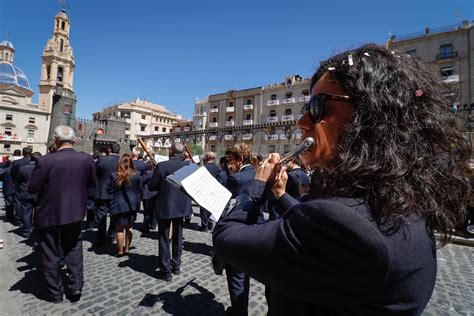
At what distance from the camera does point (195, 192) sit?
6.58ft

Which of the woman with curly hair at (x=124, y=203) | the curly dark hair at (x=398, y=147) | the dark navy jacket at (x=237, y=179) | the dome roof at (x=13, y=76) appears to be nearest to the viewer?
the curly dark hair at (x=398, y=147)

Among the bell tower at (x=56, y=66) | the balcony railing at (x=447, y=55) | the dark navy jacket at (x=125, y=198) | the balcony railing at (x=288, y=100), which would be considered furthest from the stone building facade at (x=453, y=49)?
the bell tower at (x=56, y=66)

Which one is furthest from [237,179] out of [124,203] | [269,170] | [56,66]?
[56,66]

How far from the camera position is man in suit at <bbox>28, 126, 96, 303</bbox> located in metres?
3.49

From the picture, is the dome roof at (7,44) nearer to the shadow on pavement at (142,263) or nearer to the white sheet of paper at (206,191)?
the shadow on pavement at (142,263)

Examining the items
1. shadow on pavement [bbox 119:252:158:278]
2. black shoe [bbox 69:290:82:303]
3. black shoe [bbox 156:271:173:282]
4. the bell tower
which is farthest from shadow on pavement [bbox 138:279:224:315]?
the bell tower

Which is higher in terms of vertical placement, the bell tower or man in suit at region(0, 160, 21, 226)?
the bell tower

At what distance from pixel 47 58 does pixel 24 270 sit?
72.4 meters

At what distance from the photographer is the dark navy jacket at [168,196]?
4.54 metres

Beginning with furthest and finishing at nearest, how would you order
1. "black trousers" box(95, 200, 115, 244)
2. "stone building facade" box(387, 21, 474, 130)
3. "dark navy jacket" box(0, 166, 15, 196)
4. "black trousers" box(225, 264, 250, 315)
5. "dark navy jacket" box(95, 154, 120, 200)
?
"stone building facade" box(387, 21, 474, 130) < "dark navy jacket" box(0, 166, 15, 196) < "dark navy jacket" box(95, 154, 120, 200) < "black trousers" box(95, 200, 115, 244) < "black trousers" box(225, 264, 250, 315)

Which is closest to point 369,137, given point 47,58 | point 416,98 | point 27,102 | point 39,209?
point 416,98

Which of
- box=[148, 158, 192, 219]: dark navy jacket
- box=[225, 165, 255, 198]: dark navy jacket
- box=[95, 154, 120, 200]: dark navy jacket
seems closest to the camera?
box=[225, 165, 255, 198]: dark navy jacket

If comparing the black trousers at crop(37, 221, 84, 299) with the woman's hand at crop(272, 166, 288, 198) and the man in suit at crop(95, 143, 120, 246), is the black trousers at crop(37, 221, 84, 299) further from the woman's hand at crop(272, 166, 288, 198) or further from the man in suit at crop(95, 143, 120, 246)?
the woman's hand at crop(272, 166, 288, 198)

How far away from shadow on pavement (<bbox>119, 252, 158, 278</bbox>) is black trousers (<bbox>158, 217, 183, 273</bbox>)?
0.36m
